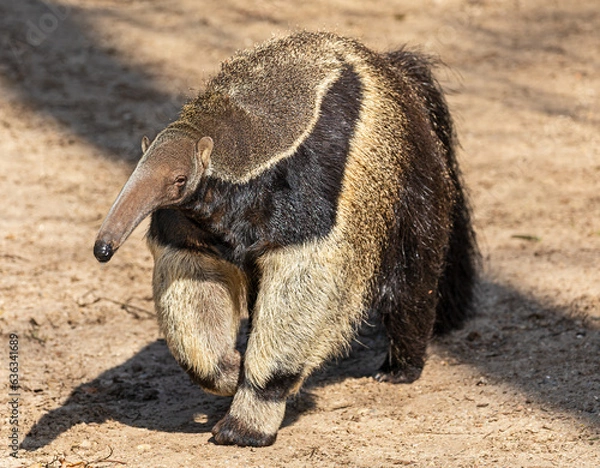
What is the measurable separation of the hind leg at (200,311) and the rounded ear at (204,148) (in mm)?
686

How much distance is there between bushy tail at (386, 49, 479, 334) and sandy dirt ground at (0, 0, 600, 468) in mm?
199

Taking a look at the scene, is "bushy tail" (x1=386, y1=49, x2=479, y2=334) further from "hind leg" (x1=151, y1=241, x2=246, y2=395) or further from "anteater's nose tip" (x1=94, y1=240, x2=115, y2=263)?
"anteater's nose tip" (x1=94, y1=240, x2=115, y2=263)

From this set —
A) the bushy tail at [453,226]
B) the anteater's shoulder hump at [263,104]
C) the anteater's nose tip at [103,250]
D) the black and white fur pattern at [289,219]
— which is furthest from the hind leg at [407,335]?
the anteater's nose tip at [103,250]

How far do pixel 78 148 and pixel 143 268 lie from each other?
250 cm

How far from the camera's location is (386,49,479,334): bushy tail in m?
6.64

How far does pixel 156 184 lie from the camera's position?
183 inches

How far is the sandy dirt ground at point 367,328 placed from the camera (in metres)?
5.52

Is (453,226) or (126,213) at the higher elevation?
(126,213)

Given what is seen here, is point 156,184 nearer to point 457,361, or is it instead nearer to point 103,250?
point 103,250

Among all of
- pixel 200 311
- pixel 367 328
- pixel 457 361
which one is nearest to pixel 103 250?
pixel 200 311

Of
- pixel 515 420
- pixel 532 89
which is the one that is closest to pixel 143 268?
pixel 515 420

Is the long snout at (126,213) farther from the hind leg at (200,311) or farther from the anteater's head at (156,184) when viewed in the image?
the hind leg at (200,311)

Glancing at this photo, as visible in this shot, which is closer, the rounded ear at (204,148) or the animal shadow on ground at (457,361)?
the rounded ear at (204,148)

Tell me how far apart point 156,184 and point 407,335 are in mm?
2511
